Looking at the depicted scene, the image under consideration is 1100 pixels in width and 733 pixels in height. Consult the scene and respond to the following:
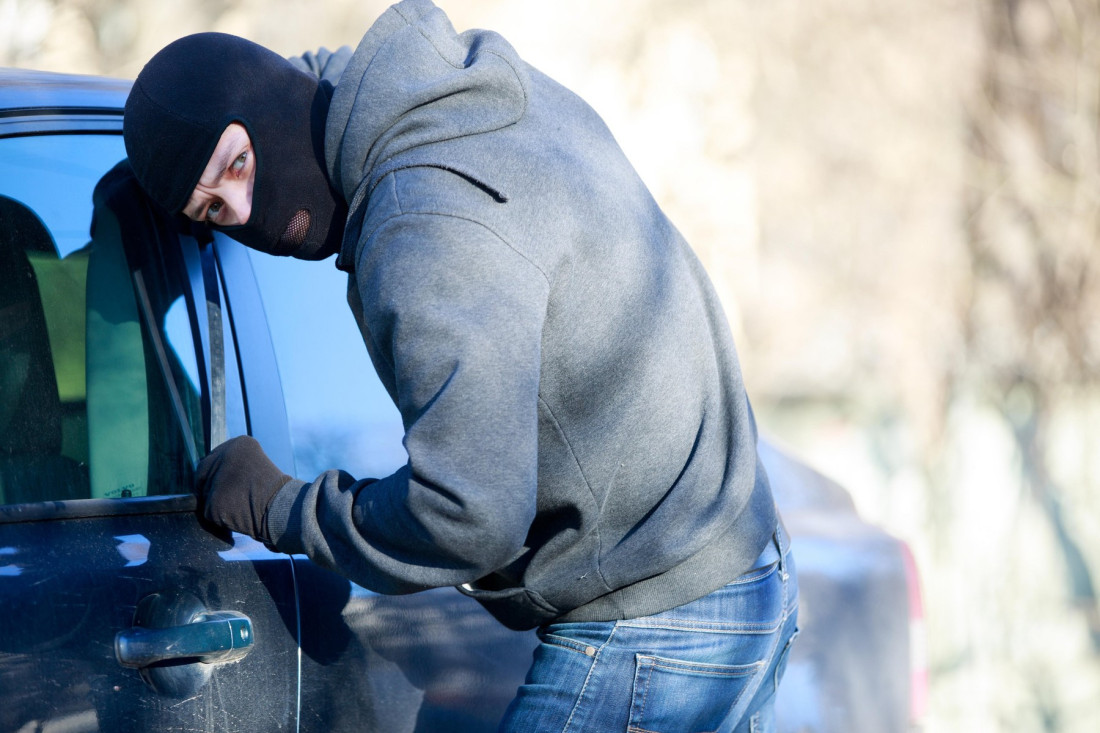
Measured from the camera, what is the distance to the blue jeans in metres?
1.60

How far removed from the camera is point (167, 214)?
6.16 ft

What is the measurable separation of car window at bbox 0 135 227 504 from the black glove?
106mm

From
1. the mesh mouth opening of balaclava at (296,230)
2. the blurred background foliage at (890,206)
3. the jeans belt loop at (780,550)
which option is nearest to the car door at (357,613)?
the mesh mouth opening of balaclava at (296,230)

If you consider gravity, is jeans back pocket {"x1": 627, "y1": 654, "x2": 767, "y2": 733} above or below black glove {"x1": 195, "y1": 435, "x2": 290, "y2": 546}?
below

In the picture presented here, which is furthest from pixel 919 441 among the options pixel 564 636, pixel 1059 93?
pixel 564 636

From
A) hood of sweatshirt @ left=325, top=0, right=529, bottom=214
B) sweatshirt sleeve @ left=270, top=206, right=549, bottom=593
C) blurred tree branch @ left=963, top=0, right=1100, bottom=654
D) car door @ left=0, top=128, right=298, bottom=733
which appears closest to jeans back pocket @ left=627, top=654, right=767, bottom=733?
sweatshirt sleeve @ left=270, top=206, right=549, bottom=593

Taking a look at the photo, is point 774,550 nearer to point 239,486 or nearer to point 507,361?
point 507,361

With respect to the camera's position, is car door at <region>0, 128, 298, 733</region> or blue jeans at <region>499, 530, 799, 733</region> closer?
car door at <region>0, 128, 298, 733</region>

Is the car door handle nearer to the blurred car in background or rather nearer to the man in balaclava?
the blurred car in background

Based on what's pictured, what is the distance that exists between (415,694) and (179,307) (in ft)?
2.54

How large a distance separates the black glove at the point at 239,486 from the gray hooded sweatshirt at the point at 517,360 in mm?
36

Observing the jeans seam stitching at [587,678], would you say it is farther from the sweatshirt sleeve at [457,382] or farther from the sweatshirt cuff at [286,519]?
the sweatshirt cuff at [286,519]

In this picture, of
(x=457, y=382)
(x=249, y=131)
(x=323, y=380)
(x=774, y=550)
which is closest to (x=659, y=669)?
(x=774, y=550)

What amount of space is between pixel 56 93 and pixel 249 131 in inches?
15.6
